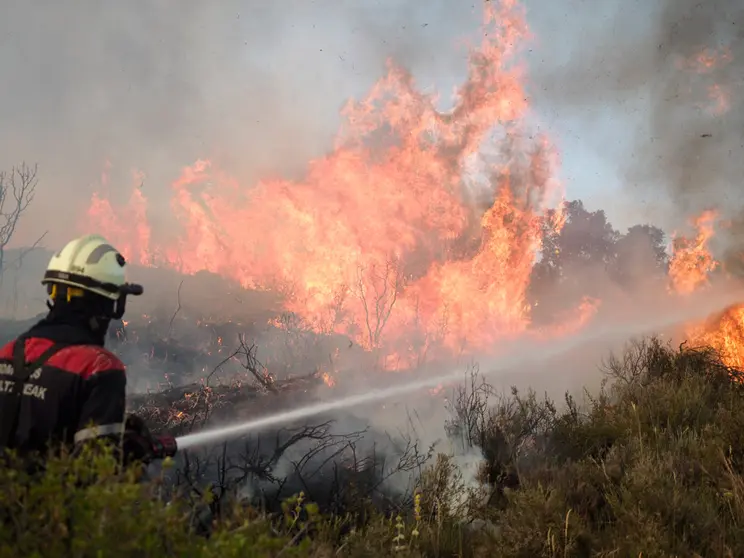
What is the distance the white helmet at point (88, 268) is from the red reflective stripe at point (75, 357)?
1.17ft

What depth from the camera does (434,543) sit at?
4027 mm

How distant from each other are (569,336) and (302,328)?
1447 centimetres

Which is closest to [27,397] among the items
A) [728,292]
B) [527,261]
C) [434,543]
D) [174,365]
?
[434,543]

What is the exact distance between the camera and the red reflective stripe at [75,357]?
2.35 metres

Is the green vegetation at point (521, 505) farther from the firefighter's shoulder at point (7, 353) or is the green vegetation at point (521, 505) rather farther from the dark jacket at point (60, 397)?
the firefighter's shoulder at point (7, 353)

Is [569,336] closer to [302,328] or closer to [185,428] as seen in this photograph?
[302,328]

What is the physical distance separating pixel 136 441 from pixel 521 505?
306 cm

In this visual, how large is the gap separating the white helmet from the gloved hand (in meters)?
0.71

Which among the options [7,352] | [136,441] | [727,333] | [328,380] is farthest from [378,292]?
[7,352]

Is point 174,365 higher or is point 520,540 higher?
point 174,365

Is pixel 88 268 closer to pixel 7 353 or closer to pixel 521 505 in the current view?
pixel 7 353

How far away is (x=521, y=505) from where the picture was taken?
4.06 metres

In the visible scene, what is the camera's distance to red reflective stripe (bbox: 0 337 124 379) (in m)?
2.35

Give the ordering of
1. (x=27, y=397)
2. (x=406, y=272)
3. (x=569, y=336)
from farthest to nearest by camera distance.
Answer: (x=569, y=336), (x=406, y=272), (x=27, y=397)
